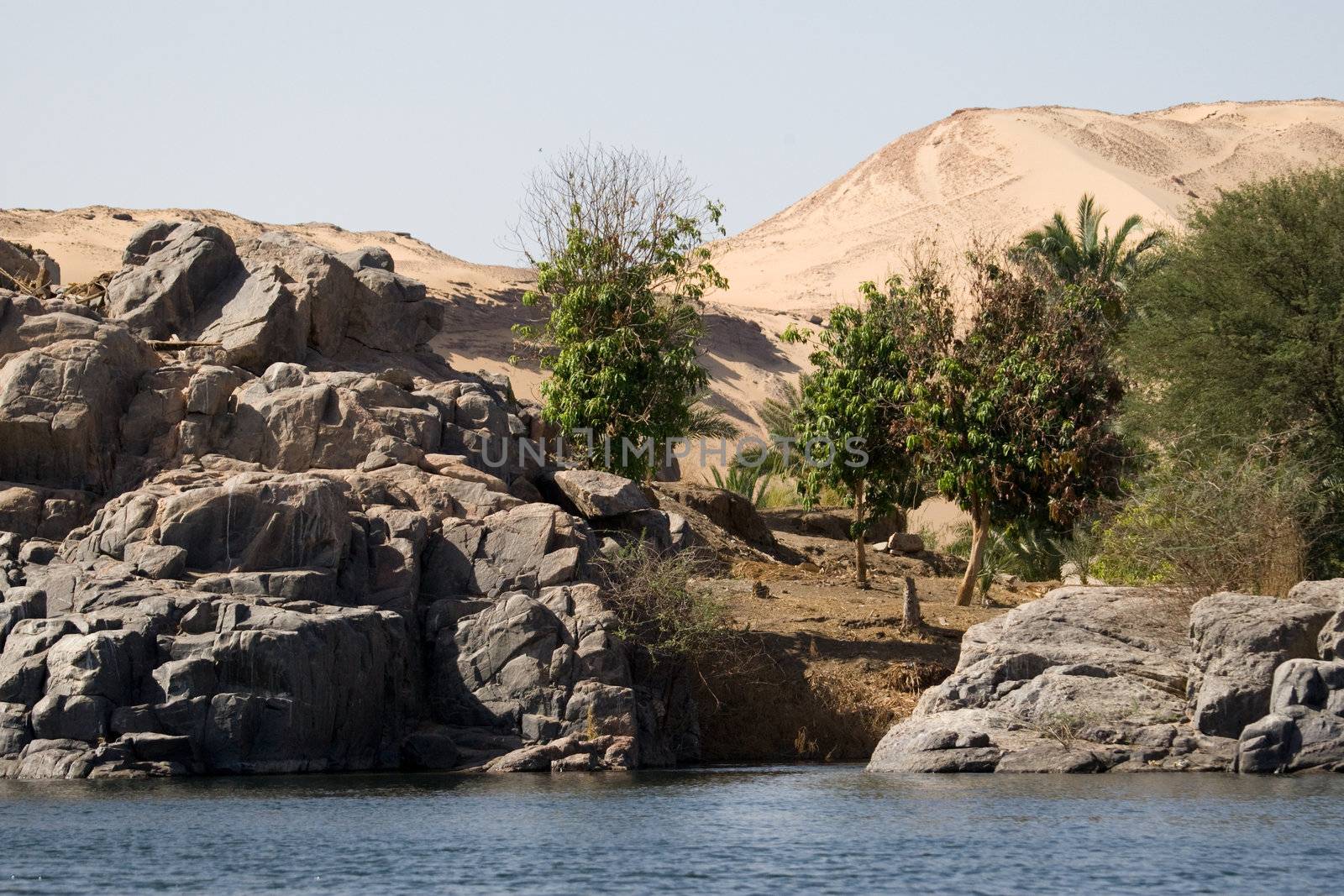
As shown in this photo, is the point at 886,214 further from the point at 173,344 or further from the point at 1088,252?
the point at 173,344

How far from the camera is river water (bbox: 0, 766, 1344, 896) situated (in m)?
16.3

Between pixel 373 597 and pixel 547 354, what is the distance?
12.2 m

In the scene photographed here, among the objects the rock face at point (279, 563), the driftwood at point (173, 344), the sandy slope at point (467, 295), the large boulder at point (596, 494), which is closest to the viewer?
the rock face at point (279, 563)

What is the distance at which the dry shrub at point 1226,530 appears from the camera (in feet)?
88.8

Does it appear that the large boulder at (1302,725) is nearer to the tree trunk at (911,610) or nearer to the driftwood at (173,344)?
the tree trunk at (911,610)

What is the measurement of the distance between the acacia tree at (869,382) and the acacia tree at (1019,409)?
1.73 feet

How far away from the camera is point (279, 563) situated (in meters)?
25.9

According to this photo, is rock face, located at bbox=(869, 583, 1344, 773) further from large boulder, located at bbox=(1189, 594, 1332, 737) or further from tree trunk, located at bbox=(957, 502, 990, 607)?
tree trunk, located at bbox=(957, 502, 990, 607)

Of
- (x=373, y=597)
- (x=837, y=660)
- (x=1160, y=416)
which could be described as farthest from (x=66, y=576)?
(x=1160, y=416)

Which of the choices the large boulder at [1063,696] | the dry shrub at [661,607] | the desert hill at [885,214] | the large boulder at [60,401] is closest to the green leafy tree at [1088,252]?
the large boulder at [1063,696]

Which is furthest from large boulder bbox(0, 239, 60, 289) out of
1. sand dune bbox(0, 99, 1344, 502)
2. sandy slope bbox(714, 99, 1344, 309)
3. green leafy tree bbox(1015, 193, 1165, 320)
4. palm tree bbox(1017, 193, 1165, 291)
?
sandy slope bbox(714, 99, 1344, 309)

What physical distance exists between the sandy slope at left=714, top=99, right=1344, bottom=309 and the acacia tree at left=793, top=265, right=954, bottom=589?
71.3m

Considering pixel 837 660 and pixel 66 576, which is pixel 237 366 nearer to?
pixel 66 576

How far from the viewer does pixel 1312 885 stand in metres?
15.5
